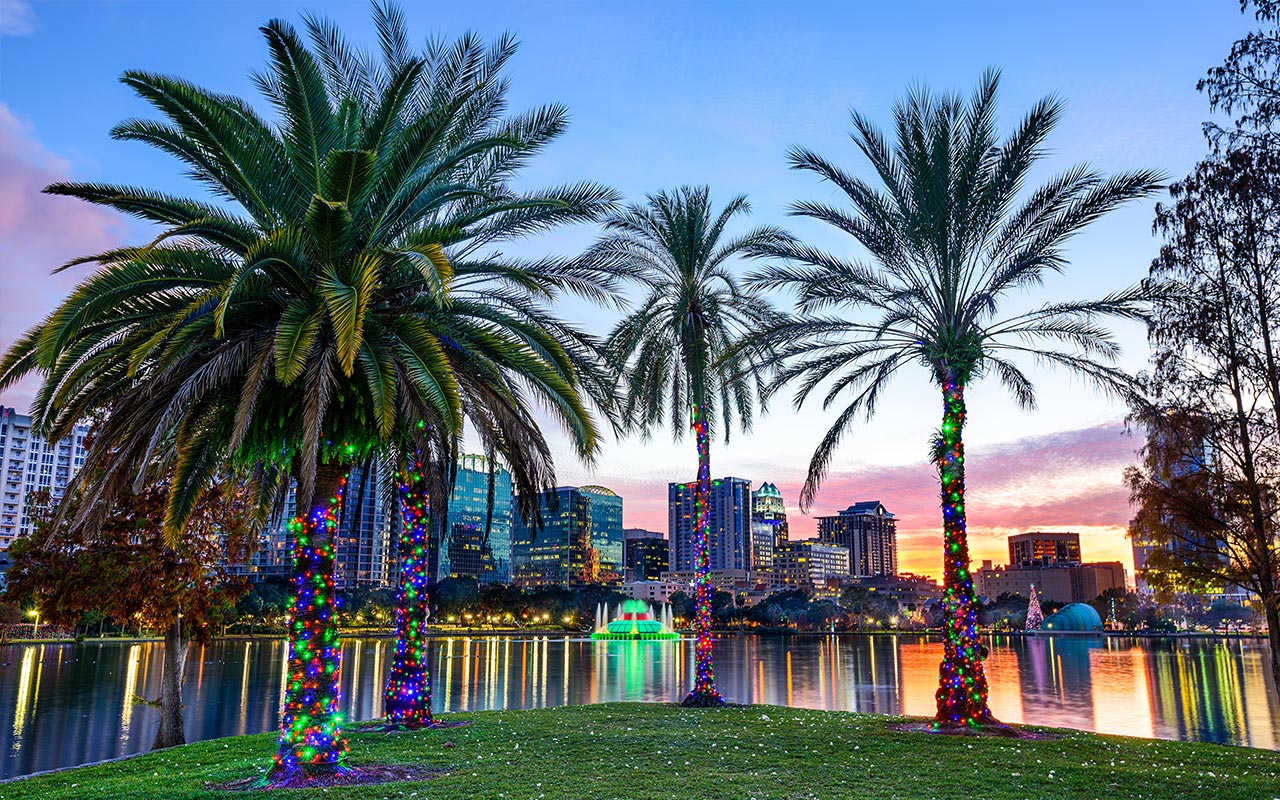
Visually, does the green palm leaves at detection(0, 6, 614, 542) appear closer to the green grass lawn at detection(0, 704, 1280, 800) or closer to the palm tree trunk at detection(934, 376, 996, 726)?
the green grass lawn at detection(0, 704, 1280, 800)

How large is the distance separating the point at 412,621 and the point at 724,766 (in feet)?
25.9

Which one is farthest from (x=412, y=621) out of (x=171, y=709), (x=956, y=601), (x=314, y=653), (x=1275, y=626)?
(x=1275, y=626)

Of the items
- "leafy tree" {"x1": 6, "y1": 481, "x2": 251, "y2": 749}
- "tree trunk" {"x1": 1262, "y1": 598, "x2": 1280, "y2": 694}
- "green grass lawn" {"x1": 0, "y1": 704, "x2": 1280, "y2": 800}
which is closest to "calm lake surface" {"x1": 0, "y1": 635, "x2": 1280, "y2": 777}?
"green grass lawn" {"x1": 0, "y1": 704, "x2": 1280, "y2": 800}

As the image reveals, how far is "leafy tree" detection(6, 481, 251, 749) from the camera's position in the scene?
64.2ft

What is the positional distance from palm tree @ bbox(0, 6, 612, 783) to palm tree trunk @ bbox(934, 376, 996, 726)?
9205 millimetres

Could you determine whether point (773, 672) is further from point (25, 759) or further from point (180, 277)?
point (180, 277)

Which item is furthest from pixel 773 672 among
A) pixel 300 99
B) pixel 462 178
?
pixel 300 99

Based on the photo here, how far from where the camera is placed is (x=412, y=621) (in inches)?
701

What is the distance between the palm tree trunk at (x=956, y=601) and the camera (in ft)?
56.7

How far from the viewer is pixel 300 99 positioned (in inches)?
499

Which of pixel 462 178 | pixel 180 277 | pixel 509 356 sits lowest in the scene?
pixel 509 356

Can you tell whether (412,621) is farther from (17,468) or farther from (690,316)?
(17,468)

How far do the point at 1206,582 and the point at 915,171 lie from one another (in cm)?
1193

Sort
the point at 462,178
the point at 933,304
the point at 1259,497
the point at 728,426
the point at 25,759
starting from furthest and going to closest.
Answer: the point at 728,426 → the point at 25,759 → the point at 933,304 → the point at 1259,497 → the point at 462,178
